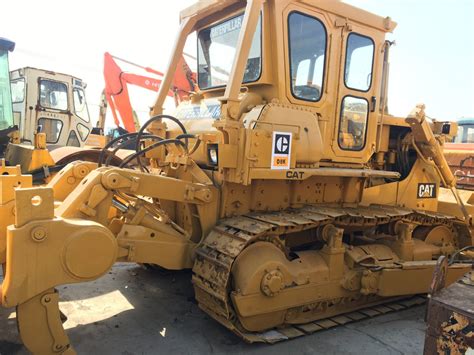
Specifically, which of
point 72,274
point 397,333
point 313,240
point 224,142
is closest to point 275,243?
point 313,240

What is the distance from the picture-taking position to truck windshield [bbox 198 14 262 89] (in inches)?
167

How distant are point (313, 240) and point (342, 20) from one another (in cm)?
235

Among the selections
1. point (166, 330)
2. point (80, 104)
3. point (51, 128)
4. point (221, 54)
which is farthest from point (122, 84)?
point (166, 330)

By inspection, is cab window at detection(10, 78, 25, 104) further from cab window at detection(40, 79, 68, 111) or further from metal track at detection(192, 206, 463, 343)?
metal track at detection(192, 206, 463, 343)

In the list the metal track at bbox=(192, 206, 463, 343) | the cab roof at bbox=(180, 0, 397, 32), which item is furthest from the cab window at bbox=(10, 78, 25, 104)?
the metal track at bbox=(192, 206, 463, 343)

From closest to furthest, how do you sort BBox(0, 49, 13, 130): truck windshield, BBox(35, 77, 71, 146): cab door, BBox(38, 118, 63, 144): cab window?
1. BBox(0, 49, 13, 130): truck windshield
2. BBox(35, 77, 71, 146): cab door
3. BBox(38, 118, 63, 144): cab window

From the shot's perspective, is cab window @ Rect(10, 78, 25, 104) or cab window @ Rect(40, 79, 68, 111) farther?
cab window @ Rect(40, 79, 68, 111)

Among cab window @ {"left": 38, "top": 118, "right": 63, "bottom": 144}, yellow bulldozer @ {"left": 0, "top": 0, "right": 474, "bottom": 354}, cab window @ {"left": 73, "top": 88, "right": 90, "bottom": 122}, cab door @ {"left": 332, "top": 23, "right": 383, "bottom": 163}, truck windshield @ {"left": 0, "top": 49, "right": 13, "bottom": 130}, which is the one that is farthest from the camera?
cab window @ {"left": 73, "top": 88, "right": 90, "bottom": 122}

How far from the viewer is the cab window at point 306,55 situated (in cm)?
418

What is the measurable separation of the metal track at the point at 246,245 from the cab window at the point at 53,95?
8385 mm

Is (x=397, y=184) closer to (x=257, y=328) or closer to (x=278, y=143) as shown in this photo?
(x=278, y=143)

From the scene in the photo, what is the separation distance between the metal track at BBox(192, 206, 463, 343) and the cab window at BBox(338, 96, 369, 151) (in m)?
0.75

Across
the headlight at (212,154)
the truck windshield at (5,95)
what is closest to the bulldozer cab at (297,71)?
the headlight at (212,154)

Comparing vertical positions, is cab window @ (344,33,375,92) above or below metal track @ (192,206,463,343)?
above
